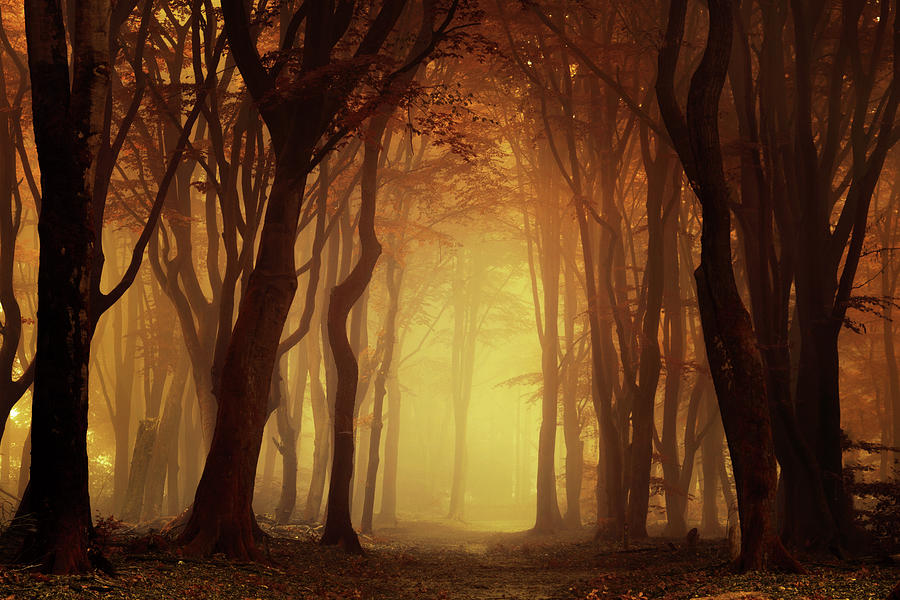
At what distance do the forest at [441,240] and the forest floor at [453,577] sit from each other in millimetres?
78

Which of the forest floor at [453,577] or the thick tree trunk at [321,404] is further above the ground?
the thick tree trunk at [321,404]

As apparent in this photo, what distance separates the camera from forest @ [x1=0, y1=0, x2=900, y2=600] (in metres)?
6.93

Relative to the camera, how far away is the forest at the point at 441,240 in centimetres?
693

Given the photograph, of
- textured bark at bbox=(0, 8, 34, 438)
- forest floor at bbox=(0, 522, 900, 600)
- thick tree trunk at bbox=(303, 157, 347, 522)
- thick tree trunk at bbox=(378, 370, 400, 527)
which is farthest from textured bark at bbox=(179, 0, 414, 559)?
thick tree trunk at bbox=(378, 370, 400, 527)

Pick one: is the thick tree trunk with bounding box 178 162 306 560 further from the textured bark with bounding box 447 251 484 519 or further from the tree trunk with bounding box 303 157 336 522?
the textured bark with bounding box 447 251 484 519

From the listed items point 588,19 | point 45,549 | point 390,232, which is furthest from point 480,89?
point 45,549

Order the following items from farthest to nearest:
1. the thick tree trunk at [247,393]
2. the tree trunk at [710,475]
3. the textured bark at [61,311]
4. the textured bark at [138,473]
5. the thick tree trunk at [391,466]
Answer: the thick tree trunk at [391,466] → the tree trunk at [710,475] → the textured bark at [138,473] → the thick tree trunk at [247,393] → the textured bark at [61,311]

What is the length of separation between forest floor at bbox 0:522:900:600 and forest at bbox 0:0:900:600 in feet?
0.26

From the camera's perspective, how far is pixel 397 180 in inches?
891

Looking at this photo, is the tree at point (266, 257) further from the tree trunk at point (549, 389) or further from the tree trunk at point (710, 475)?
the tree trunk at point (710, 475)

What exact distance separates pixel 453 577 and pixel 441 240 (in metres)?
15.1

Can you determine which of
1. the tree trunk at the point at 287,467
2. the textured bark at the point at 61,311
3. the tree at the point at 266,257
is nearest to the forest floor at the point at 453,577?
the textured bark at the point at 61,311

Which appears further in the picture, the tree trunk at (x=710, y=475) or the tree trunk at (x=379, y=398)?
the tree trunk at (x=379, y=398)

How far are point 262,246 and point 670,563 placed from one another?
7.45 meters
